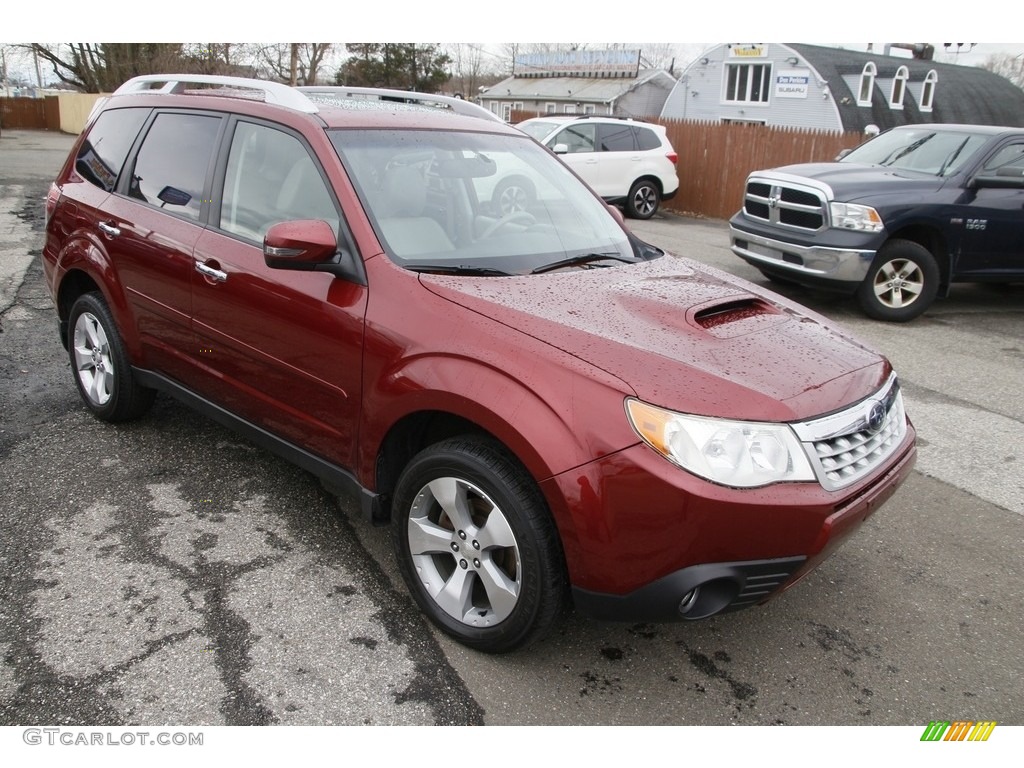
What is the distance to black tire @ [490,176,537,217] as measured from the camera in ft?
11.8

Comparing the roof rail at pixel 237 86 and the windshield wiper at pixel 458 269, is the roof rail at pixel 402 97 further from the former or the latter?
the windshield wiper at pixel 458 269

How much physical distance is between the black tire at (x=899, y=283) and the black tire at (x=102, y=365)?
6547 millimetres

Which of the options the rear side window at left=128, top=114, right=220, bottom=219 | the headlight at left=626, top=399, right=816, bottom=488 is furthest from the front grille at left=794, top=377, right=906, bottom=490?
the rear side window at left=128, top=114, right=220, bottom=219

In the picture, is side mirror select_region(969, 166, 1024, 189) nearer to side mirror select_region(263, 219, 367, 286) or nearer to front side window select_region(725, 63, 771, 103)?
side mirror select_region(263, 219, 367, 286)

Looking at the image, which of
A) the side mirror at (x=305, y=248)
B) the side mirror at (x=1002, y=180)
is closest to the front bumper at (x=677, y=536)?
the side mirror at (x=305, y=248)

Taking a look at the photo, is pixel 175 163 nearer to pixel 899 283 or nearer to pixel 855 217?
pixel 855 217

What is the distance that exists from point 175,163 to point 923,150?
25.2 feet

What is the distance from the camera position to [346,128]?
337cm

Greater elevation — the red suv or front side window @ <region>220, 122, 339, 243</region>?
front side window @ <region>220, 122, 339, 243</region>

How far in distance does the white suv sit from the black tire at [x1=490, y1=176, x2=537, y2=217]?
38.3ft

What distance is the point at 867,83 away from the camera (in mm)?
36281

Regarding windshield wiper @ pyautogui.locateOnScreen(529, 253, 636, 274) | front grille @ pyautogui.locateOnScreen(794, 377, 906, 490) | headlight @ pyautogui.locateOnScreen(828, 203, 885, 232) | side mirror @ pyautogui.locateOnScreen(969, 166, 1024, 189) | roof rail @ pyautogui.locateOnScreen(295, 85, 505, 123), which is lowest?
front grille @ pyautogui.locateOnScreen(794, 377, 906, 490)

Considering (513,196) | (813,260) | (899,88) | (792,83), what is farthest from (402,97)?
(899,88)

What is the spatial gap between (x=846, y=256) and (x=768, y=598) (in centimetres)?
595
